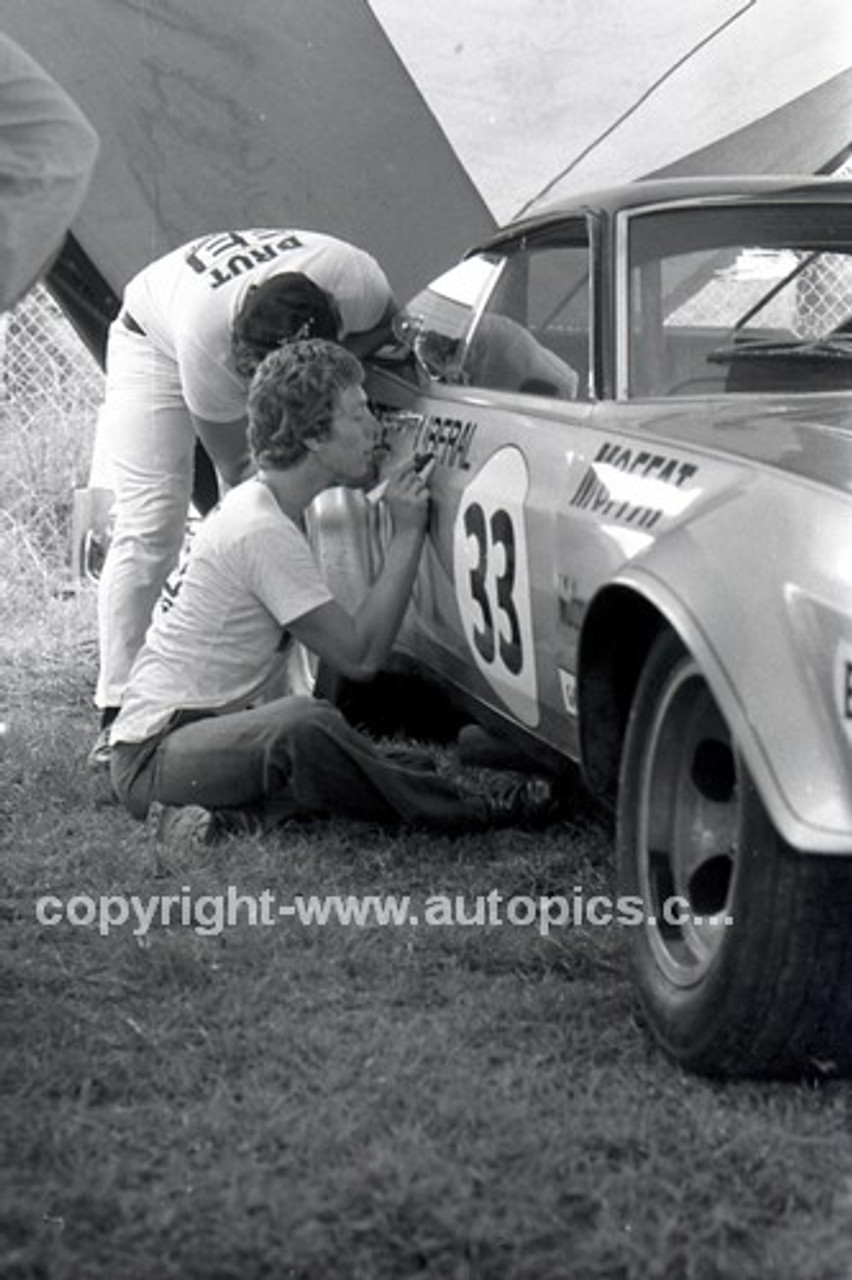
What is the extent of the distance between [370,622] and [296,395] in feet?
1.72

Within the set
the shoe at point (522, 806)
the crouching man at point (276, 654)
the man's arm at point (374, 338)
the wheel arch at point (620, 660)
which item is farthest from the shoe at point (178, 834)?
the man's arm at point (374, 338)

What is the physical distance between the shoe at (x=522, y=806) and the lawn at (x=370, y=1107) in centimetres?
28

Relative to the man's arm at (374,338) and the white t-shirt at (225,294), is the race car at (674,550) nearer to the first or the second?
the man's arm at (374,338)

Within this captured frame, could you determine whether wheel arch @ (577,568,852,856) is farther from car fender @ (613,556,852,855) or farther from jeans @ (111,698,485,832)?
jeans @ (111,698,485,832)

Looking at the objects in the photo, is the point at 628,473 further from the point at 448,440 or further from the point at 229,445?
the point at 229,445

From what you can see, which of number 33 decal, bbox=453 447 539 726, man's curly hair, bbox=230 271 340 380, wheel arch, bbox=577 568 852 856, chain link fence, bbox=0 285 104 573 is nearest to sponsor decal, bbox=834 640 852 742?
Result: wheel arch, bbox=577 568 852 856

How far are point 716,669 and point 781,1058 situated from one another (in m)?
0.58

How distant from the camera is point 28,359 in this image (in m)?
9.16

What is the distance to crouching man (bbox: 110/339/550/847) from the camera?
450cm

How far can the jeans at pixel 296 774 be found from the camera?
4473 millimetres

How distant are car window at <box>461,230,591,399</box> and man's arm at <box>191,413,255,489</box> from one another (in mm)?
796

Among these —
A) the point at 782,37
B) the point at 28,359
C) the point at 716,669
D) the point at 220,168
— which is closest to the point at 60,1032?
the point at 716,669

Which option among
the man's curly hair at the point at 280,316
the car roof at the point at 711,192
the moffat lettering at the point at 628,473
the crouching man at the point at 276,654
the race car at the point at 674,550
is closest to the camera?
the race car at the point at 674,550

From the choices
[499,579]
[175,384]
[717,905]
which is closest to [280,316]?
[175,384]
